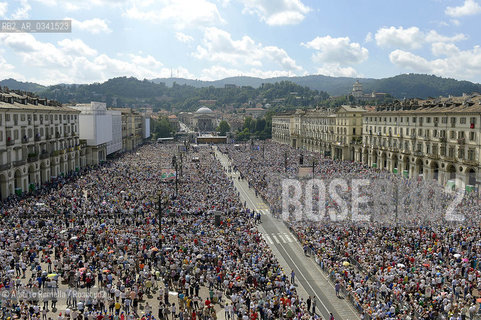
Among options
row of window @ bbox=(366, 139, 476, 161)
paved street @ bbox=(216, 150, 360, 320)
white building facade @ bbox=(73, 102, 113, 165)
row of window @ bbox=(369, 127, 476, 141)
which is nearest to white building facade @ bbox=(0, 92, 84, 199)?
white building facade @ bbox=(73, 102, 113, 165)

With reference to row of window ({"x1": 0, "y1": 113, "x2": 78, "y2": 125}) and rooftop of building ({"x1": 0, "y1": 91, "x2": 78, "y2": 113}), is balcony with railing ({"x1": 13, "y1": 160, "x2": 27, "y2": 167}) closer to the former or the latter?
row of window ({"x1": 0, "y1": 113, "x2": 78, "y2": 125})

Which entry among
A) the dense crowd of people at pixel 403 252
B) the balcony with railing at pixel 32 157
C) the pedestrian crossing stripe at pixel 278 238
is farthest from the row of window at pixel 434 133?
the balcony with railing at pixel 32 157

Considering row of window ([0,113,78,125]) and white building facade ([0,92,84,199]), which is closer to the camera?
white building facade ([0,92,84,199])

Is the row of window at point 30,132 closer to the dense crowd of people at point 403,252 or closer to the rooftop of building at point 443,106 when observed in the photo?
the dense crowd of people at point 403,252

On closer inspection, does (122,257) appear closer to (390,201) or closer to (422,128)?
(390,201)

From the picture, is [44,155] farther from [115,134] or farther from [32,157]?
[115,134]

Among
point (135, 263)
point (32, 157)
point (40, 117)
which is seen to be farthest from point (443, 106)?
point (40, 117)
